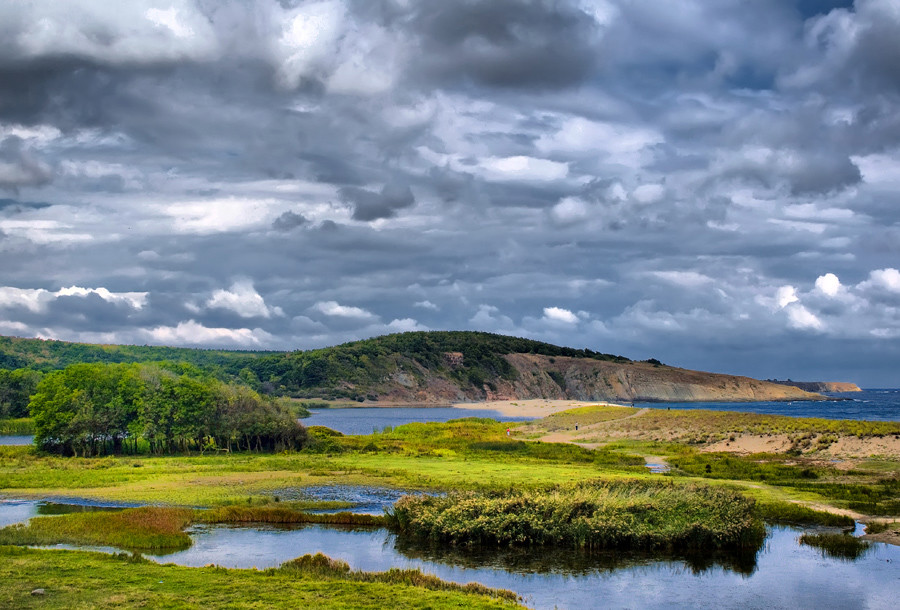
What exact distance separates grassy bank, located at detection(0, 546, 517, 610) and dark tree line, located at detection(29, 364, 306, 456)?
51.5 meters

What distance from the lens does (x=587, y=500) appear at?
117ft

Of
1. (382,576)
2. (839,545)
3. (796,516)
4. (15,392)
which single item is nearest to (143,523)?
(382,576)

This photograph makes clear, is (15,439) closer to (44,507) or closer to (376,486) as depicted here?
(44,507)

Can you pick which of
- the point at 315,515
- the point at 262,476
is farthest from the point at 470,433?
the point at 315,515

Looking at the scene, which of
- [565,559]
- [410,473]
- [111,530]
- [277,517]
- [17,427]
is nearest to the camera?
[565,559]

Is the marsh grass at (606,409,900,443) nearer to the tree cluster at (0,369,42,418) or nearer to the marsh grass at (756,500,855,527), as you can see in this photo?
the marsh grass at (756,500,855,527)

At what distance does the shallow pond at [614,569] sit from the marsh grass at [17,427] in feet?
340

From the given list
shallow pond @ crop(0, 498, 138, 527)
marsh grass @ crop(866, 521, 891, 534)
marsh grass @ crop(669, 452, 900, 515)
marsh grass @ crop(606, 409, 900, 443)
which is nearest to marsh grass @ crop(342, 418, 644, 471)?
marsh grass @ crop(669, 452, 900, 515)

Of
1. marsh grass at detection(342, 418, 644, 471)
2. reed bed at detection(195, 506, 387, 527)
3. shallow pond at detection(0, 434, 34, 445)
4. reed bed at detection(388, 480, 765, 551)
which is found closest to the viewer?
reed bed at detection(388, 480, 765, 551)

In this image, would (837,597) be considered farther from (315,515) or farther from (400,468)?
(400,468)

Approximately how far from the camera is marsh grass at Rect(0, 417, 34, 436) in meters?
124

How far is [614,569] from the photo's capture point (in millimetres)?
30312

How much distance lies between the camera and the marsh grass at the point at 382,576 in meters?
25.3

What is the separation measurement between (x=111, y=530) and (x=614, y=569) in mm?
21152
